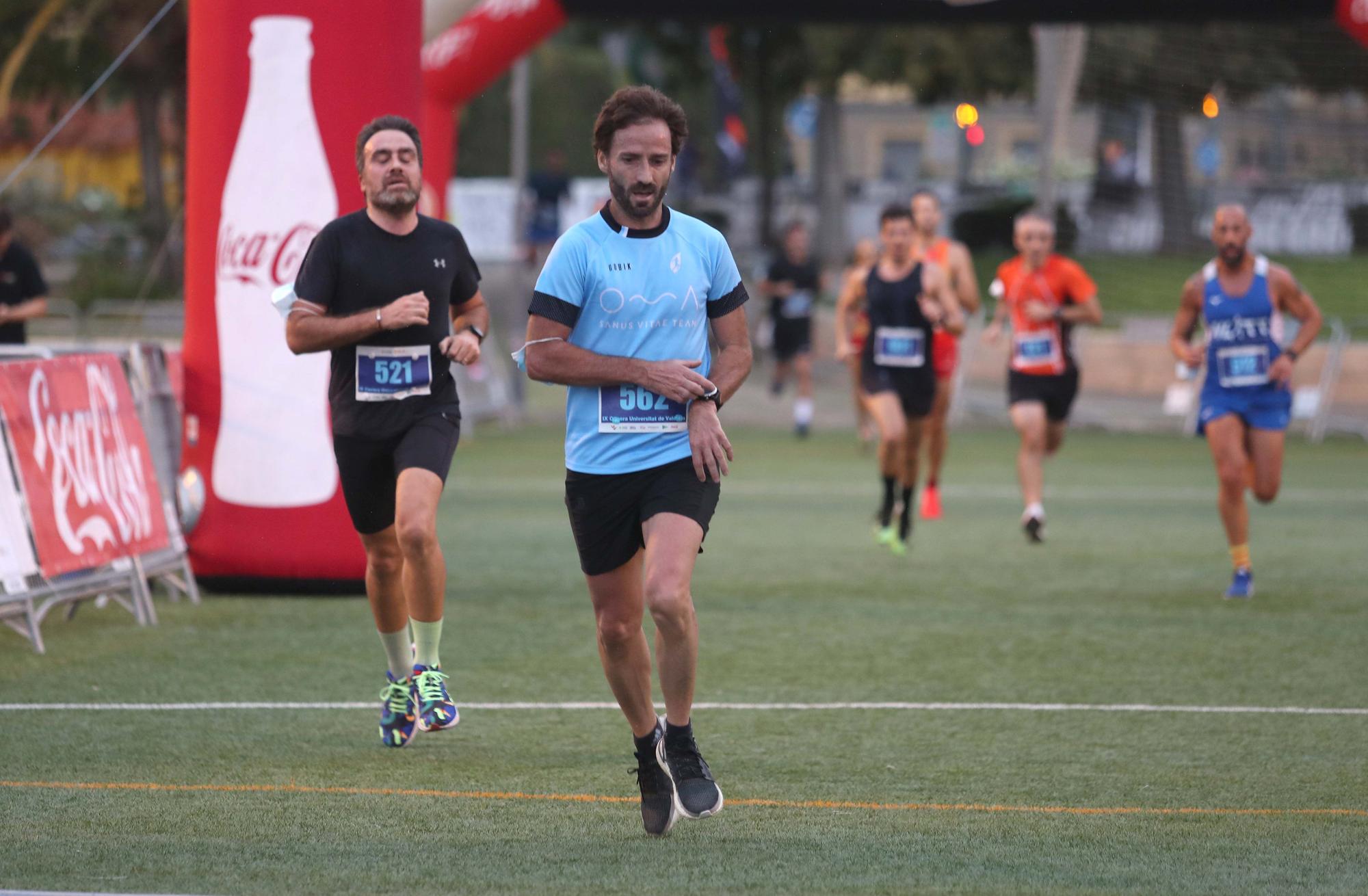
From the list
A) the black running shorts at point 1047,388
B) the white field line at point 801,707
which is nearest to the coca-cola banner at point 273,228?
the white field line at point 801,707

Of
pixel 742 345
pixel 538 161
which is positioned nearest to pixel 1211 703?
pixel 742 345

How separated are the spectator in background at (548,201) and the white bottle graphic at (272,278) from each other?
732 inches

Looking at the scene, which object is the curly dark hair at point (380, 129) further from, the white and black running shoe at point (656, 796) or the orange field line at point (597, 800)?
the white and black running shoe at point (656, 796)

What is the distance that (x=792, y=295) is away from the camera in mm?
24203

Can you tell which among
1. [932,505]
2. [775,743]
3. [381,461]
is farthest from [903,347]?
[775,743]

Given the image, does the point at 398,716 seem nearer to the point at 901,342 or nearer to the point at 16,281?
the point at 901,342

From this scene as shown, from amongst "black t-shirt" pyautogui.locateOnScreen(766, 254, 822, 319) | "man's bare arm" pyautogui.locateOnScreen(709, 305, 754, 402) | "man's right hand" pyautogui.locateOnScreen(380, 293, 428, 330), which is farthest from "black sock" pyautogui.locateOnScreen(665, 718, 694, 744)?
"black t-shirt" pyautogui.locateOnScreen(766, 254, 822, 319)

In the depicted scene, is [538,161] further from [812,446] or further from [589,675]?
[589,675]

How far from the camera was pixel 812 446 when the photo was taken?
70.8ft

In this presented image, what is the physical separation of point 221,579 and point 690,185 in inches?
1497

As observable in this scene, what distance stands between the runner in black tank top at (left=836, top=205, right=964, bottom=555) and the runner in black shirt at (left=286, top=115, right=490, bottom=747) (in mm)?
6154

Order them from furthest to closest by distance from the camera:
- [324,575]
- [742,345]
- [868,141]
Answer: [868,141], [324,575], [742,345]

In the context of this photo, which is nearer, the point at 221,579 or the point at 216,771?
the point at 216,771

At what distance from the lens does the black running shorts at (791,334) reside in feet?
77.9
